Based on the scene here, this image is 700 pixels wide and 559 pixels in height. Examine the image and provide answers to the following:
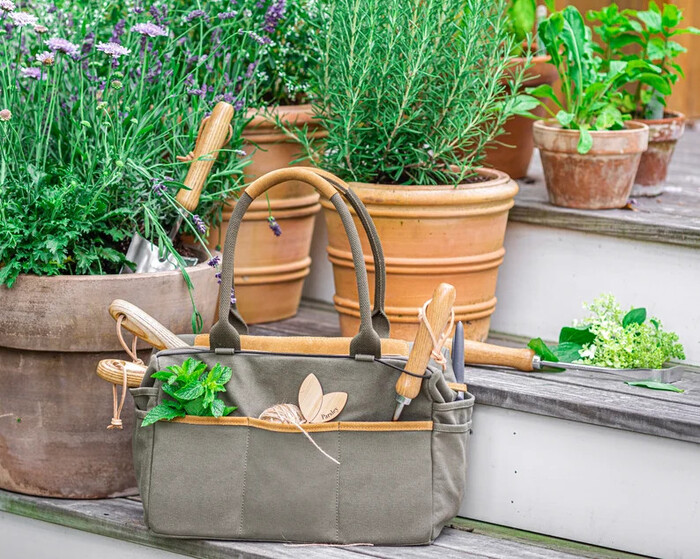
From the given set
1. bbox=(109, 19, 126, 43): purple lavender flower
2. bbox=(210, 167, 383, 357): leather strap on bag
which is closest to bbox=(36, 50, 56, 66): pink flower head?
bbox=(109, 19, 126, 43): purple lavender flower

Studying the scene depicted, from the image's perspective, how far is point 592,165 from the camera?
7.07ft

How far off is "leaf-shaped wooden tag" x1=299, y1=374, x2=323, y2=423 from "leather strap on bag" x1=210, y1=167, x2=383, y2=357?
0.25 ft

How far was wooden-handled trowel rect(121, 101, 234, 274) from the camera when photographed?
6.04 ft

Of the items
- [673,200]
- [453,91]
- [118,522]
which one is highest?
[453,91]

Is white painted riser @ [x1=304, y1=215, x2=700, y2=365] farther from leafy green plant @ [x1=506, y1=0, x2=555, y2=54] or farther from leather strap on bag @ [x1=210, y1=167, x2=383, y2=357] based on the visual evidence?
leather strap on bag @ [x1=210, y1=167, x2=383, y2=357]

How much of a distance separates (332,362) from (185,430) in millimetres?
260

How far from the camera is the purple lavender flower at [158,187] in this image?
1758 mm

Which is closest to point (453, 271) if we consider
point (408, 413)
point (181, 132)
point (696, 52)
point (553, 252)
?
point (553, 252)

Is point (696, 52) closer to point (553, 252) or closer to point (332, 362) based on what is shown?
point (553, 252)

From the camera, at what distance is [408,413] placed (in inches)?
63.0

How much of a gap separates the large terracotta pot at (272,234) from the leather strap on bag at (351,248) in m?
0.56

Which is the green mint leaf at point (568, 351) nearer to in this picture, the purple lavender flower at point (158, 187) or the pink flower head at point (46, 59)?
the purple lavender flower at point (158, 187)

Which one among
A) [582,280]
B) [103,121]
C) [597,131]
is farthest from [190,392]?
[597,131]

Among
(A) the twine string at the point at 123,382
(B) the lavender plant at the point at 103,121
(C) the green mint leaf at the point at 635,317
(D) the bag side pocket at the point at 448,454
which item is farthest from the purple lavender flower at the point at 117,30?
(C) the green mint leaf at the point at 635,317
